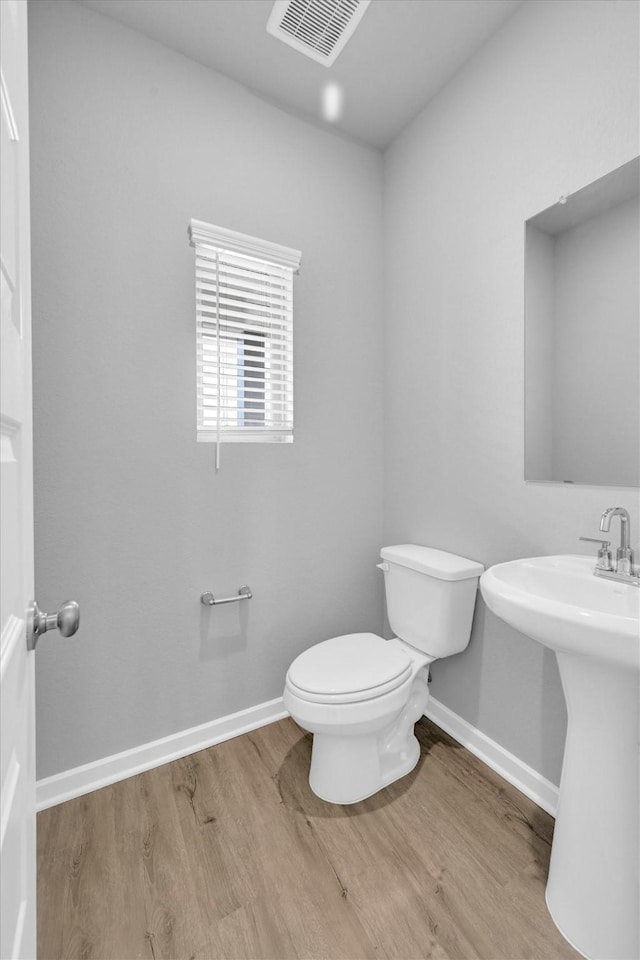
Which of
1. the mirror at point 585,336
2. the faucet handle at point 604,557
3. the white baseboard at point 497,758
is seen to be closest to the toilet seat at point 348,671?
the white baseboard at point 497,758

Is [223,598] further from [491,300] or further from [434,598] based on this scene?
[491,300]

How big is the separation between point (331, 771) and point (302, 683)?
33 cm

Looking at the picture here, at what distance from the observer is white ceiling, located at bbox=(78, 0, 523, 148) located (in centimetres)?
146

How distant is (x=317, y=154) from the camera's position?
6.24 ft

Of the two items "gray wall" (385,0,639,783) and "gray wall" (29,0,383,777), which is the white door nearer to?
"gray wall" (29,0,383,777)

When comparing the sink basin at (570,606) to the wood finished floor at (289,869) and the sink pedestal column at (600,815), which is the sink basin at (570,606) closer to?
the sink pedestal column at (600,815)

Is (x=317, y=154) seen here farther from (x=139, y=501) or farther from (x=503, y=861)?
(x=503, y=861)

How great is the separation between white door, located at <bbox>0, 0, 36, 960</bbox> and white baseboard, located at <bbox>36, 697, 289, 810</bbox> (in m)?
0.99

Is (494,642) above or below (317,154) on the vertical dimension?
below

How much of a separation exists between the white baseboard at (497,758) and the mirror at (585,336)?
1.00 metres

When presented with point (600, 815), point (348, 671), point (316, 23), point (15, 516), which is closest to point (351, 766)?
point (348, 671)

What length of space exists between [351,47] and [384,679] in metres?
2.27

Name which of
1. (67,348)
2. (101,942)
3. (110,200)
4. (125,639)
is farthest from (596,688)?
(110,200)

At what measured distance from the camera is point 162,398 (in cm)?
160
